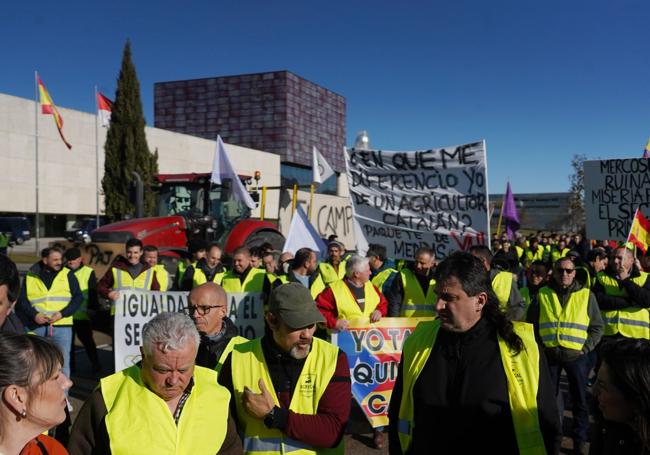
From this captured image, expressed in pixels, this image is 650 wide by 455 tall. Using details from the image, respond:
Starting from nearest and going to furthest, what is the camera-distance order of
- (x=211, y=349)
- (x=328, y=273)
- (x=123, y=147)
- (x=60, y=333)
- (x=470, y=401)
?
(x=470, y=401) < (x=211, y=349) < (x=60, y=333) < (x=328, y=273) < (x=123, y=147)

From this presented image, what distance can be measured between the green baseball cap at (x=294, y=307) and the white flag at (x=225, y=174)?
7921 mm

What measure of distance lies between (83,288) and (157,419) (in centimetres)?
479

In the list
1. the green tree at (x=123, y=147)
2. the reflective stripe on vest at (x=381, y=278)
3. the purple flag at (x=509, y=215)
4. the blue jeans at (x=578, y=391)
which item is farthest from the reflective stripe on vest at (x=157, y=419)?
the green tree at (x=123, y=147)

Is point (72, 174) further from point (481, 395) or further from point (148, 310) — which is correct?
point (481, 395)

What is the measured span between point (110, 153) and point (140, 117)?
286 centimetres

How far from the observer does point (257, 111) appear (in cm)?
7450

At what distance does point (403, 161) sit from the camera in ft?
21.7

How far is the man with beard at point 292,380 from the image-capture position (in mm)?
2459

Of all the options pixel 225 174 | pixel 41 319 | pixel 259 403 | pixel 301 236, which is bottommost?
pixel 41 319

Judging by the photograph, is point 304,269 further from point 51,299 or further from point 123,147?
point 123,147

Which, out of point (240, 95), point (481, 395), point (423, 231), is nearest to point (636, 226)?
point (423, 231)

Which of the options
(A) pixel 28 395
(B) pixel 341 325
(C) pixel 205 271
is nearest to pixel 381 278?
(C) pixel 205 271

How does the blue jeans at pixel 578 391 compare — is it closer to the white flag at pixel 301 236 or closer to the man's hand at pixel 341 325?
the man's hand at pixel 341 325

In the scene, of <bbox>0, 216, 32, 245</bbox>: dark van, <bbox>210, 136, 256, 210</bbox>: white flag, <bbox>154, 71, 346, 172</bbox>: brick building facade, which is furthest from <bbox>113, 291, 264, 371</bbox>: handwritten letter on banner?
<bbox>154, 71, 346, 172</bbox>: brick building facade
